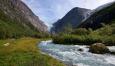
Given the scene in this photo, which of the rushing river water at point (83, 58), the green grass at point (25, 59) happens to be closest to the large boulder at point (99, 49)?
the rushing river water at point (83, 58)

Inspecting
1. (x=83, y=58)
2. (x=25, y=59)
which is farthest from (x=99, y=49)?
(x=25, y=59)

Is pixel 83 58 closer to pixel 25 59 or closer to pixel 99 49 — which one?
pixel 25 59

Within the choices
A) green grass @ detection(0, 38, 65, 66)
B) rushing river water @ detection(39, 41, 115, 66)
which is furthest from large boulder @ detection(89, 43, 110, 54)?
green grass @ detection(0, 38, 65, 66)

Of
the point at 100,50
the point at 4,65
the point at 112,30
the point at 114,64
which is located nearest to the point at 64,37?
the point at 112,30

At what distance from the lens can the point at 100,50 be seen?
80.0 meters

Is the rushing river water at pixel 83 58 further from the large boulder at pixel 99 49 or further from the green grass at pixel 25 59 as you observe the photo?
the green grass at pixel 25 59

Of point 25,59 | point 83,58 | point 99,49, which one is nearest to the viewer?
point 25,59

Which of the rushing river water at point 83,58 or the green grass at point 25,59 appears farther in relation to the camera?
the rushing river water at point 83,58

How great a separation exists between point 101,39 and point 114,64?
236ft

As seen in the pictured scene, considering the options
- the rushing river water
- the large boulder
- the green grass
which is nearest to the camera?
→ the green grass

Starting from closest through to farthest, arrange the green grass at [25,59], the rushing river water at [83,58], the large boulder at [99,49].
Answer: the green grass at [25,59]
the rushing river water at [83,58]
the large boulder at [99,49]

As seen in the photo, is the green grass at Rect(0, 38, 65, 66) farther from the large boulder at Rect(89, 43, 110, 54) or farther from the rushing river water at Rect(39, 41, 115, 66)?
the large boulder at Rect(89, 43, 110, 54)

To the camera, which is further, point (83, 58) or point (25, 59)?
point (83, 58)

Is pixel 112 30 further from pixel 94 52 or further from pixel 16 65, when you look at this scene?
pixel 16 65
